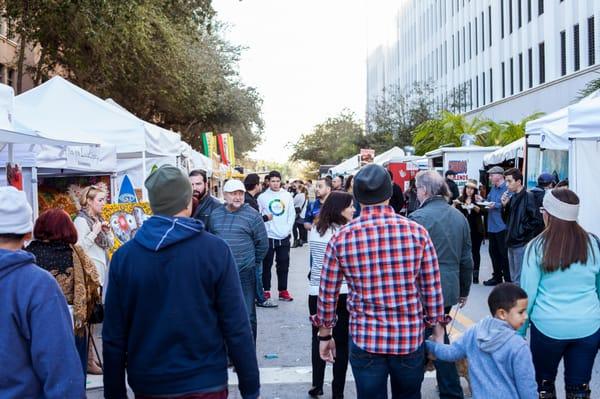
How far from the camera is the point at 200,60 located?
2925 cm

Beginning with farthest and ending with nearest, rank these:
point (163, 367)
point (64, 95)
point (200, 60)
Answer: point (200, 60) < point (64, 95) < point (163, 367)

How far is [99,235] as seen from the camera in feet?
23.5

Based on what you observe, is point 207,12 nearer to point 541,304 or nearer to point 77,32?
point 77,32

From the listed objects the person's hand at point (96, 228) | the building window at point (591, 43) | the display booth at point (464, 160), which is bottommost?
the person's hand at point (96, 228)

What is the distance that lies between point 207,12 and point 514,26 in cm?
2471

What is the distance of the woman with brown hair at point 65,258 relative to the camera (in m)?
5.15

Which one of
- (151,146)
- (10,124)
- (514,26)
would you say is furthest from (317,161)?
(10,124)

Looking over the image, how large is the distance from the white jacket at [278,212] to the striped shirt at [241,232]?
3.58 meters

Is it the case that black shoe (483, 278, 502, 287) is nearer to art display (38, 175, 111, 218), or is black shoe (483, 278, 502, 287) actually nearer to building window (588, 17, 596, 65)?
art display (38, 175, 111, 218)

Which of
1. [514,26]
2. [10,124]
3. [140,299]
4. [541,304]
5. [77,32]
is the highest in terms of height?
[514,26]

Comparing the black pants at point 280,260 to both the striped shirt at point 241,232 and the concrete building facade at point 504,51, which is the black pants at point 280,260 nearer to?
the striped shirt at point 241,232

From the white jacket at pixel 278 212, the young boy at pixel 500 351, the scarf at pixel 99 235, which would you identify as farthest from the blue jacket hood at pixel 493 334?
the white jacket at pixel 278 212

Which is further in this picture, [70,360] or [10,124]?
[10,124]

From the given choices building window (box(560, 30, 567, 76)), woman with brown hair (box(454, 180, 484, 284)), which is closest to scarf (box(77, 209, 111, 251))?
woman with brown hair (box(454, 180, 484, 284))
